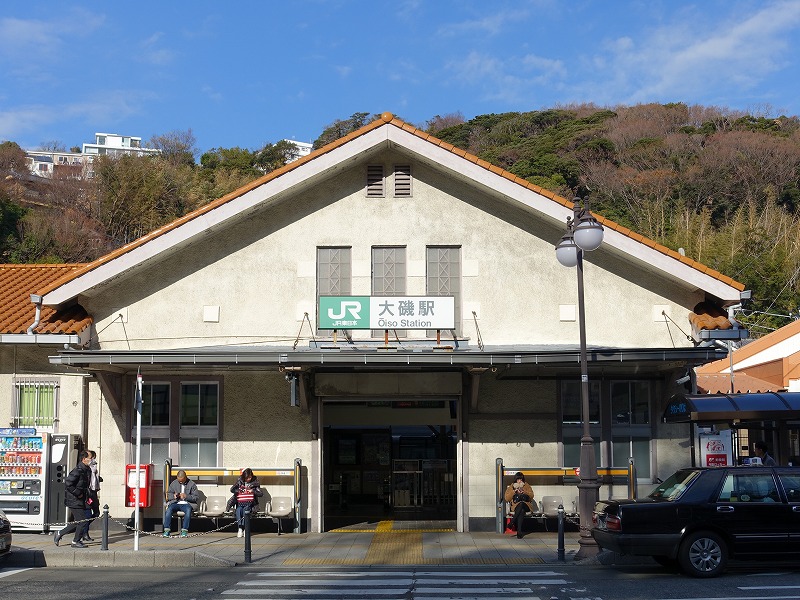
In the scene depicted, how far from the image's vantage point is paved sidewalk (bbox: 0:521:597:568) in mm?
14727

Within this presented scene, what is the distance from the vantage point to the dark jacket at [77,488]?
1616 centimetres

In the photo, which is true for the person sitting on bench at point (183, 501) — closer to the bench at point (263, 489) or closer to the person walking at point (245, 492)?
the bench at point (263, 489)

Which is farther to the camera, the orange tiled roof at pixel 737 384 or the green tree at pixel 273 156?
the green tree at pixel 273 156

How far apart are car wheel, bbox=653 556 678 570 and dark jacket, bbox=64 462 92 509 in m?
10.4

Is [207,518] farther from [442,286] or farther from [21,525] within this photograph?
[442,286]

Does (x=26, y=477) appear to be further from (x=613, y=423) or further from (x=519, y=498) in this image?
(x=613, y=423)

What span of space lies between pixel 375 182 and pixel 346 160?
1.00 meters

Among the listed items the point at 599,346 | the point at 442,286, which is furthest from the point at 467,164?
the point at 599,346

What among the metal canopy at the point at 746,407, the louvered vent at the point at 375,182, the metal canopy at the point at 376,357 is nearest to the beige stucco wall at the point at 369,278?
the louvered vent at the point at 375,182

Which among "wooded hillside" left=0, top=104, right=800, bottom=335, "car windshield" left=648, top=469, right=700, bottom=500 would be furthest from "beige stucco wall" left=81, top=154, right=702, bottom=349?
"wooded hillside" left=0, top=104, right=800, bottom=335

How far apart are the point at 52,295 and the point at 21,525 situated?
4747mm

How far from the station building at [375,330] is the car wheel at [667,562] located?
428 centimetres

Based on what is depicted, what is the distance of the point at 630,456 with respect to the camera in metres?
18.4

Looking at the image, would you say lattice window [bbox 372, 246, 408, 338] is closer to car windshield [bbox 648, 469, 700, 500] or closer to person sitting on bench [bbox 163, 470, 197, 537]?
person sitting on bench [bbox 163, 470, 197, 537]
